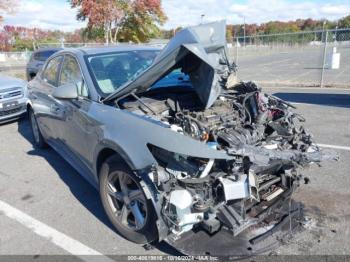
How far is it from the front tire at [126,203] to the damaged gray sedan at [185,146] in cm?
1

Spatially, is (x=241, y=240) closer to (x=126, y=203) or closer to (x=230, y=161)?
(x=230, y=161)

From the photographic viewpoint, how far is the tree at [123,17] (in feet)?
63.9

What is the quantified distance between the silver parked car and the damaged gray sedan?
3.83 metres

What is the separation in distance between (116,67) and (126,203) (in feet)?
5.64

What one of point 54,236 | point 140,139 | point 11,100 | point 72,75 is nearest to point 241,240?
point 140,139

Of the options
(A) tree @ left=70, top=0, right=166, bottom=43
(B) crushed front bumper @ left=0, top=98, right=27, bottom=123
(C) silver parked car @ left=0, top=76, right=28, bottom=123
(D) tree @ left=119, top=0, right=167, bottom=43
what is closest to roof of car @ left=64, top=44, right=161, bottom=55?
(C) silver parked car @ left=0, top=76, right=28, bottom=123

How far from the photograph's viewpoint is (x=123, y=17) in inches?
848

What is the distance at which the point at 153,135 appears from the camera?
2.64 m

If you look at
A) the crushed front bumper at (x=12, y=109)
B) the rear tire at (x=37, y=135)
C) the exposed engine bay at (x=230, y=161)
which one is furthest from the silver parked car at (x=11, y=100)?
the exposed engine bay at (x=230, y=161)

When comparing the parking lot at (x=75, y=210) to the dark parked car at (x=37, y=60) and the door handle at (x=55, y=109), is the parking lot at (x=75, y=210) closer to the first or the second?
the door handle at (x=55, y=109)

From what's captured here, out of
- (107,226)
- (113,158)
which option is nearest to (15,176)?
(107,226)

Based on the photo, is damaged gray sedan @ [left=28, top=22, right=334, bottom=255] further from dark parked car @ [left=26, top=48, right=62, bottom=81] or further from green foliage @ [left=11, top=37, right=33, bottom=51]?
green foliage @ [left=11, top=37, right=33, bottom=51]

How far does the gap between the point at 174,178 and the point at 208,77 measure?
117 cm

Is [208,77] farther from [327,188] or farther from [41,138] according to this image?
[41,138]
